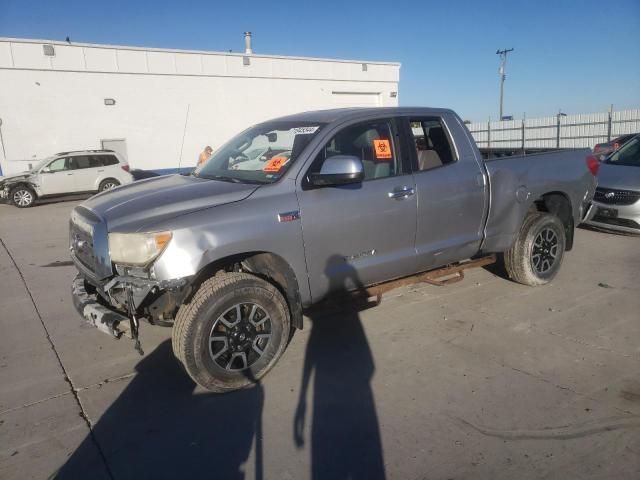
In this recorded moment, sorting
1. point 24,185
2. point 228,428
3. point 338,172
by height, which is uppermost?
point 338,172

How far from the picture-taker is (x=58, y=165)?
16047 millimetres

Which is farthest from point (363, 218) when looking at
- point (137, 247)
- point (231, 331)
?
point (137, 247)

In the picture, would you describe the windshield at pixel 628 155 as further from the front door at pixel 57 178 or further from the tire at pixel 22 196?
the tire at pixel 22 196

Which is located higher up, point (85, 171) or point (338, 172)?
point (338, 172)

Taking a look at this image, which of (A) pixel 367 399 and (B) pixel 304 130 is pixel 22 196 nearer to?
(B) pixel 304 130

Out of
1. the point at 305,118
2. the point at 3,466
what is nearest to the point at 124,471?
the point at 3,466

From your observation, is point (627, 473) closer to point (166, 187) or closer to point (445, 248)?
point (445, 248)

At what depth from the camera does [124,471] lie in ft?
8.93

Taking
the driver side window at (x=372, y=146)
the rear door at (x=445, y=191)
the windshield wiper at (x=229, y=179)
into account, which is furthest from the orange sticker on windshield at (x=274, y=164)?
the rear door at (x=445, y=191)

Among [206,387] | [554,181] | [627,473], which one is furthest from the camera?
[554,181]

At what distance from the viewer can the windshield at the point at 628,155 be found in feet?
27.6

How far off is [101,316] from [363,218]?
2053mm

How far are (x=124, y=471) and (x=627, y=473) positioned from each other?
2714 mm

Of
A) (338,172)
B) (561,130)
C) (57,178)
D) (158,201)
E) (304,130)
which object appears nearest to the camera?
(158,201)
